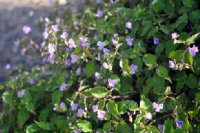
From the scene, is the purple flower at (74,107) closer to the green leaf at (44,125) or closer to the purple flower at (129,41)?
the green leaf at (44,125)

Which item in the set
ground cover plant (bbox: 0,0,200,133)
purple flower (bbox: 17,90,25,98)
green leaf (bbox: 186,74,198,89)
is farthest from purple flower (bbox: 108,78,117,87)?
purple flower (bbox: 17,90,25,98)

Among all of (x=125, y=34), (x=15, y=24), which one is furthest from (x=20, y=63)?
(x=125, y=34)

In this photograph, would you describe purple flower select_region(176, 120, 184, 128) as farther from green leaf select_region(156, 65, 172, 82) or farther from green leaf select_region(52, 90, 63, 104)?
green leaf select_region(52, 90, 63, 104)

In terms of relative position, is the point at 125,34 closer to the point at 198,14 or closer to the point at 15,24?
the point at 198,14

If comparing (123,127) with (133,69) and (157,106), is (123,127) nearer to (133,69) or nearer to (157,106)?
(157,106)

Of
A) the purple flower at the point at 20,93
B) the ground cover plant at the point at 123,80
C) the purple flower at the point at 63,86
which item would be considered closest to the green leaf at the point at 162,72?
the ground cover plant at the point at 123,80

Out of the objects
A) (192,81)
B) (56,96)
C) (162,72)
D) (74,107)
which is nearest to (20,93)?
(56,96)

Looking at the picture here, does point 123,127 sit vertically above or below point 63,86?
below
